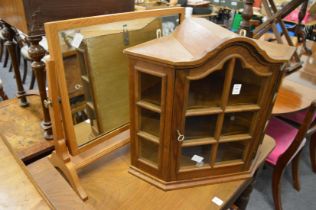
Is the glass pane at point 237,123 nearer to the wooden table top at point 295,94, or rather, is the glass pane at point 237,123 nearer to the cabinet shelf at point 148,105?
the cabinet shelf at point 148,105

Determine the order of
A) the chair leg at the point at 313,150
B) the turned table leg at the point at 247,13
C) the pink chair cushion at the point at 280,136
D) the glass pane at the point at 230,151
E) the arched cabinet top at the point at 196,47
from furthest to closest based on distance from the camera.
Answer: the chair leg at the point at 313,150
the pink chair cushion at the point at 280,136
the turned table leg at the point at 247,13
the glass pane at the point at 230,151
the arched cabinet top at the point at 196,47

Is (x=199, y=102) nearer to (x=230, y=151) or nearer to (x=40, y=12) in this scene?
(x=230, y=151)

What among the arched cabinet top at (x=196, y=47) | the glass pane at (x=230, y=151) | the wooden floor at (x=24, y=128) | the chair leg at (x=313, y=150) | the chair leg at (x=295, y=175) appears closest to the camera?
the arched cabinet top at (x=196, y=47)

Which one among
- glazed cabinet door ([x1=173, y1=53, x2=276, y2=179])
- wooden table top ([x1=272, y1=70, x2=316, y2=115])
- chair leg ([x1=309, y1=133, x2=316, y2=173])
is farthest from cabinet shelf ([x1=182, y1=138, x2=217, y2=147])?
chair leg ([x1=309, y1=133, x2=316, y2=173])

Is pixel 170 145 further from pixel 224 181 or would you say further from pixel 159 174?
pixel 224 181

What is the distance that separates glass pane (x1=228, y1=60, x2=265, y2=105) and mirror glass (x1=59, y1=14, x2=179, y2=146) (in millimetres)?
361

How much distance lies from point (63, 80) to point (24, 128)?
1.66 feet

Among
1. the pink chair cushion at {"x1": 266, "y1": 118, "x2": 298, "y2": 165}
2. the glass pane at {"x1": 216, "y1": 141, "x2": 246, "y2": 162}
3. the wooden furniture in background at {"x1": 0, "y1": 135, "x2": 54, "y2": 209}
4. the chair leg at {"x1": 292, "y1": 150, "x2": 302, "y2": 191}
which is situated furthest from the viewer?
the chair leg at {"x1": 292, "y1": 150, "x2": 302, "y2": 191}

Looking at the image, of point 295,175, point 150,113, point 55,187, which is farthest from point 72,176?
point 295,175

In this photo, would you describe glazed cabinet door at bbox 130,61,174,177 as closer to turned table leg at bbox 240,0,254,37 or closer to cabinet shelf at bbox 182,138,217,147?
cabinet shelf at bbox 182,138,217,147

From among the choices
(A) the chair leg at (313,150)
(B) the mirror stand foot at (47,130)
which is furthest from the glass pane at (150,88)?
(A) the chair leg at (313,150)

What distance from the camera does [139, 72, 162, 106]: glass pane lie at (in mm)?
683

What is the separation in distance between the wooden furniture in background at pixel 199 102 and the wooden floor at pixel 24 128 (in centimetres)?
39

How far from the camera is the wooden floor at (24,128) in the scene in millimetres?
933
